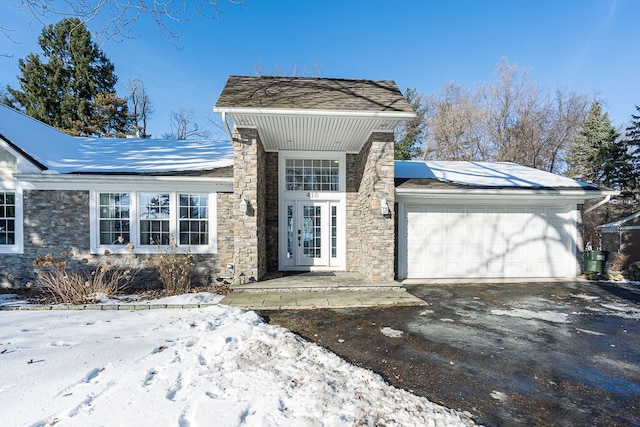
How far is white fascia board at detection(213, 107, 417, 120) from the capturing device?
6.32 m

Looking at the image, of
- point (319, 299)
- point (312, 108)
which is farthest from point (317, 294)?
point (312, 108)

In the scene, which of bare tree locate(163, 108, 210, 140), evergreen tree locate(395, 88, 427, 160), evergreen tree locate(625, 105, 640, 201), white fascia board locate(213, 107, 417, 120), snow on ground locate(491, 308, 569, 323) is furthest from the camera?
bare tree locate(163, 108, 210, 140)

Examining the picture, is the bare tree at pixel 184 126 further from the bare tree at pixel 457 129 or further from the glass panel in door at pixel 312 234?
the glass panel in door at pixel 312 234

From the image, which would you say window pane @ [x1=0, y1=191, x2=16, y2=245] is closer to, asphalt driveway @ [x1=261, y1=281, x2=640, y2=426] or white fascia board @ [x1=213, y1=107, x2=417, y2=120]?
white fascia board @ [x1=213, y1=107, x2=417, y2=120]

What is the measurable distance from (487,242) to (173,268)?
8.57 metres

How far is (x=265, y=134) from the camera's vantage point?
761 cm

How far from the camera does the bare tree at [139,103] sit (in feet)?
78.4

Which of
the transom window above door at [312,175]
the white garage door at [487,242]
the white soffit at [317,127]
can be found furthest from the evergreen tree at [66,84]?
the white garage door at [487,242]

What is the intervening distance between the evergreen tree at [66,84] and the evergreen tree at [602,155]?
1268 inches

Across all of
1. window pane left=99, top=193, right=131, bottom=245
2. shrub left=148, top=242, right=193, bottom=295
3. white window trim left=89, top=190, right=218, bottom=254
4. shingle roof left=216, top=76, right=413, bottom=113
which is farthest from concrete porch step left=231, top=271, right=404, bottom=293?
shingle roof left=216, top=76, right=413, bottom=113

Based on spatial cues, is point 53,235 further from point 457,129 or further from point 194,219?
point 457,129

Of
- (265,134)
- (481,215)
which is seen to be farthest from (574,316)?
(265,134)

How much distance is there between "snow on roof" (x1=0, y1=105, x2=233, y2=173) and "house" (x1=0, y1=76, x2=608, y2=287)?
0.05 meters

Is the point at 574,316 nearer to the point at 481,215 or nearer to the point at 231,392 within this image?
the point at 481,215
